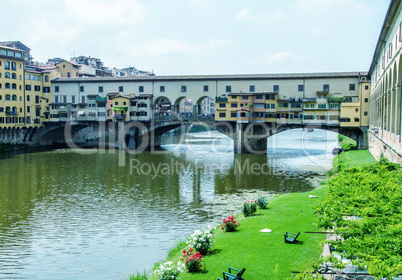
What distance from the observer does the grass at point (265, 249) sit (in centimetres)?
1315

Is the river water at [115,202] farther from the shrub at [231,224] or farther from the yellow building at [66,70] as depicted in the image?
the yellow building at [66,70]

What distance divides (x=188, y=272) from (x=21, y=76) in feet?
223

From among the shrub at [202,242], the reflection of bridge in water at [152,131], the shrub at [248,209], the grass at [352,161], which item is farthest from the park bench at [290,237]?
the reflection of bridge in water at [152,131]

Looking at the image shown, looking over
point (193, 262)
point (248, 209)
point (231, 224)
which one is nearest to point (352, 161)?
point (248, 209)

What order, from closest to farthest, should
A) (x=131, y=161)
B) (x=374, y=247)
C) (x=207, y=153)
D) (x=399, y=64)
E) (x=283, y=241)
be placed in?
(x=374, y=247)
(x=283, y=241)
(x=399, y=64)
(x=131, y=161)
(x=207, y=153)

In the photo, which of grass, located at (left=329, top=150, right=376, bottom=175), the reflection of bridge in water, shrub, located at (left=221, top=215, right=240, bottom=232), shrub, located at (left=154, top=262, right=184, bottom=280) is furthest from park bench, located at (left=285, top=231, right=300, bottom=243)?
the reflection of bridge in water

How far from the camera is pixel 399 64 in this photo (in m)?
23.3

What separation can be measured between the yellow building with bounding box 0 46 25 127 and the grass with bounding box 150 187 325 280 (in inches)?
2355

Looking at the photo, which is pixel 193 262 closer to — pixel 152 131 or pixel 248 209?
pixel 248 209

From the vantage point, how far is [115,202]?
1153 inches

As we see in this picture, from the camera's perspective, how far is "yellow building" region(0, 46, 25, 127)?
66.4m

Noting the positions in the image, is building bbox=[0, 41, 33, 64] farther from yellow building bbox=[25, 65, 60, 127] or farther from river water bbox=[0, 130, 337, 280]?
river water bbox=[0, 130, 337, 280]

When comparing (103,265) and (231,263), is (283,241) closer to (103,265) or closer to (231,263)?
(231,263)

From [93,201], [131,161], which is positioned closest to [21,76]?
[131,161]
